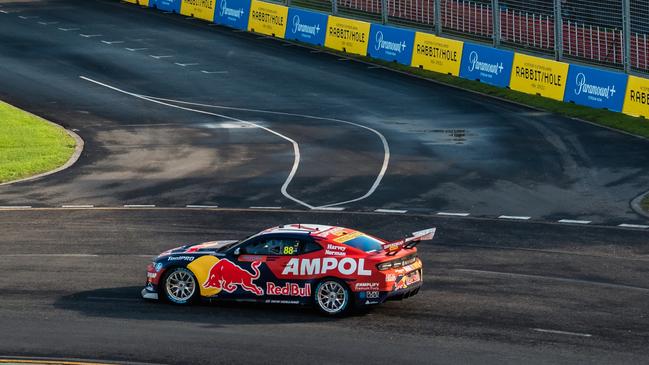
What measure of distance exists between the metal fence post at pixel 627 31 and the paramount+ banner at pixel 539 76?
9.15 feet

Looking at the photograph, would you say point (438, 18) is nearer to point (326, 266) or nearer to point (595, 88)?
point (595, 88)

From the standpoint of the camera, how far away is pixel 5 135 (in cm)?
4294

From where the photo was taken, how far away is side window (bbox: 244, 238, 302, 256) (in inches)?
858

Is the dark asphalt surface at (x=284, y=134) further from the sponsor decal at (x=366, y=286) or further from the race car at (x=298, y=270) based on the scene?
the sponsor decal at (x=366, y=286)

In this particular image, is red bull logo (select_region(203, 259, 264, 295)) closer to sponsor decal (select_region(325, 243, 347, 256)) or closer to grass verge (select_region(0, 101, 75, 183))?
sponsor decal (select_region(325, 243, 347, 256))

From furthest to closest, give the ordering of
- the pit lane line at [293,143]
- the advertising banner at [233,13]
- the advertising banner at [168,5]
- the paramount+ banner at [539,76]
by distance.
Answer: the advertising banner at [168,5] < the advertising banner at [233,13] < the paramount+ banner at [539,76] < the pit lane line at [293,143]

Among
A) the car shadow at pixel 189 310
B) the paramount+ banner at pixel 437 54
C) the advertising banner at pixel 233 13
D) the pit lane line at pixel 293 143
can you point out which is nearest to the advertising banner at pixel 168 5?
the advertising banner at pixel 233 13

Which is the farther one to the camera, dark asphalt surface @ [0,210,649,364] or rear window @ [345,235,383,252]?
rear window @ [345,235,383,252]

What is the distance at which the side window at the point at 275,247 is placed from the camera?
2180cm

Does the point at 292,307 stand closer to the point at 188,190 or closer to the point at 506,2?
the point at 188,190

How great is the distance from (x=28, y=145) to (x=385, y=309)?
2289 cm

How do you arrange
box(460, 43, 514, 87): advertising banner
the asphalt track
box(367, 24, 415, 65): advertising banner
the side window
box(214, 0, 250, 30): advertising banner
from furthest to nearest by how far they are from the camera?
box(214, 0, 250, 30): advertising banner, box(367, 24, 415, 65): advertising banner, box(460, 43, 514, 87): advertising banner, the side window, the asphalt track

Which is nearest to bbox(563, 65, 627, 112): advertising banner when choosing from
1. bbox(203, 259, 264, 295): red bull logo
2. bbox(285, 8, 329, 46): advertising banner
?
bbox(285, 8, 329, 46): advertising banner

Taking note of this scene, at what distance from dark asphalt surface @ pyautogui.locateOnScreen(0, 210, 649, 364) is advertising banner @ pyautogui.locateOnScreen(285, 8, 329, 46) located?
29.1 m
